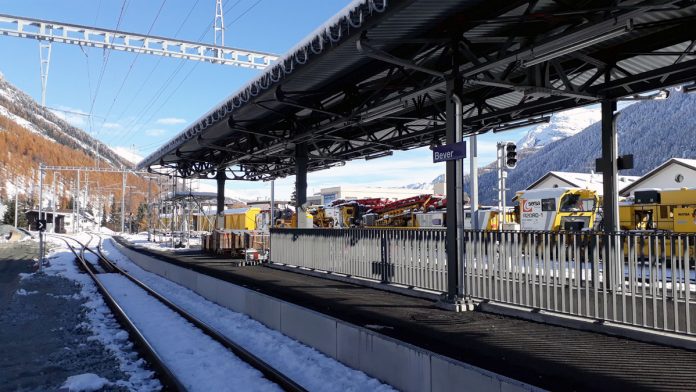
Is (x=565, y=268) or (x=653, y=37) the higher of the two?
(x=653, y=37)

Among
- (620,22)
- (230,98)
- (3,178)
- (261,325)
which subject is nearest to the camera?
(620,22)

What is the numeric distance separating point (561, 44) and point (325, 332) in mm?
6077

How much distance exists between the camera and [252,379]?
24.3ft

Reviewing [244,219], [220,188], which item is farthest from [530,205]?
[244,219]

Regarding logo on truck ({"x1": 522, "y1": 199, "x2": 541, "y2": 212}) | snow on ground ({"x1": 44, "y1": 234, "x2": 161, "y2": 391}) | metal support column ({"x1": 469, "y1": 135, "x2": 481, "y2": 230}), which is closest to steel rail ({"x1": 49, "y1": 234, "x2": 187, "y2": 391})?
snow on ground ({"x1": 44, "y1": 234, "x2": 161, "y2": 391})

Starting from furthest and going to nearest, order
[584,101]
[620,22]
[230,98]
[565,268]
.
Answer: [230,98], [584,101], [565,268], [620,22]

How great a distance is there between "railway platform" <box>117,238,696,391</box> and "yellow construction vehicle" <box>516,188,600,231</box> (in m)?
18.0

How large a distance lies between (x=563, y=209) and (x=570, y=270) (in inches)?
813

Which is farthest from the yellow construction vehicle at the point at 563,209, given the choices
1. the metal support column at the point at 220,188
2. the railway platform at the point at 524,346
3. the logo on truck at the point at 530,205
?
the railway platform at the point at 524,346

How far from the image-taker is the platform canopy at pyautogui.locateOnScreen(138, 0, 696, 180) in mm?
8297

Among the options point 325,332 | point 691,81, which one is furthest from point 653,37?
point 325,332

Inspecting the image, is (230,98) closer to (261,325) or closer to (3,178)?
(261,325)

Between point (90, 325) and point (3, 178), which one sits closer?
point (90, 325)

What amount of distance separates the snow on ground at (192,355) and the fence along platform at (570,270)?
4.39 metres
